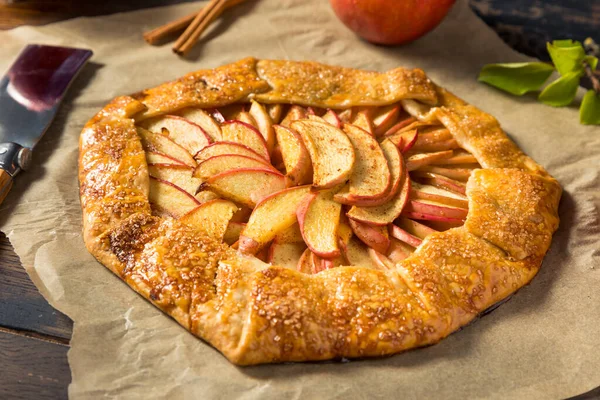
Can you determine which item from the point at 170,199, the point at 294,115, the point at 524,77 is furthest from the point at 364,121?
the point at 524,77

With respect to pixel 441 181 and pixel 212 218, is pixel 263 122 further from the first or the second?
pixel 441 181

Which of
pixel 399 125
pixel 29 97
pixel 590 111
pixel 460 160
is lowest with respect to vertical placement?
pixel 590 111

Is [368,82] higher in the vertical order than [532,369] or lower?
higher

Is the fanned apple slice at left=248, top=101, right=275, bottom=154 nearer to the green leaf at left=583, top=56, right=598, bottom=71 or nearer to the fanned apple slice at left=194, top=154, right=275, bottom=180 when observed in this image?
the fanned apple slice at left=194, top=154, right=275, bottom=180

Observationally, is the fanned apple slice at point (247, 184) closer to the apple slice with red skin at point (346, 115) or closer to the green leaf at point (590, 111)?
the apple slice with red skin at point (346, 115)

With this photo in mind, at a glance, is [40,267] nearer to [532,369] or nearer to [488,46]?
[532,369]

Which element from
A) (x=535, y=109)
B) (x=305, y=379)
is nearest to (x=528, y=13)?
(x=535, y=109)

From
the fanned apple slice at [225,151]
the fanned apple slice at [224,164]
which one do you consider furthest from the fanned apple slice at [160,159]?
the fanned apple slice at [224,164]
